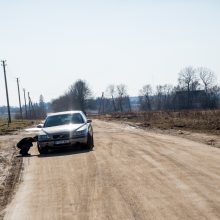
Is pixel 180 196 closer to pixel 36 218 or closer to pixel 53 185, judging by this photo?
pixel 36 218

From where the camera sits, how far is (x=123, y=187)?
943 cm

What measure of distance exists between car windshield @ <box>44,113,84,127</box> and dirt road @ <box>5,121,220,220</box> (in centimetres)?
456

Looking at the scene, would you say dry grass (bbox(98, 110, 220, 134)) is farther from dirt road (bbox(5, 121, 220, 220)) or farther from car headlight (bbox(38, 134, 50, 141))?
dirt road (bbox(5, 121, 220, 220))

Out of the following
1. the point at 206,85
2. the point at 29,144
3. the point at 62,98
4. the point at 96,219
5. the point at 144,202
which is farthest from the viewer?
the point at 62,98

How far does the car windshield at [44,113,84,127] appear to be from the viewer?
19.6 meters

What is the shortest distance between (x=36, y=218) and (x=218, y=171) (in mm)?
4767

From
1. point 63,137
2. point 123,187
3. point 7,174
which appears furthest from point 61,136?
point 123,187

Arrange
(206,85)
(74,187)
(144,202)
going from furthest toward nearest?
(206,85) → (74,187) → (144,202)

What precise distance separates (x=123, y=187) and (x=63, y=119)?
1070 cm

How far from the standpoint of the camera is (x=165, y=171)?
1106 cm

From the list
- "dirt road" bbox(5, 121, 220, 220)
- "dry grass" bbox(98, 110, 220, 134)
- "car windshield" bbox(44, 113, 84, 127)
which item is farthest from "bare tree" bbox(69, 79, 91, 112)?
"dirt road" bbox(5, 121, 220, 220)

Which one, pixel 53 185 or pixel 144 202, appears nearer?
pixel 144 202

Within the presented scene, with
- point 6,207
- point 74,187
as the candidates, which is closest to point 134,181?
point 74,187

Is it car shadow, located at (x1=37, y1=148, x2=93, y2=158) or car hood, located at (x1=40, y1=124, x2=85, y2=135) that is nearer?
car shadow, located at (x1=37, y1=148, x2=93, y2=158)
